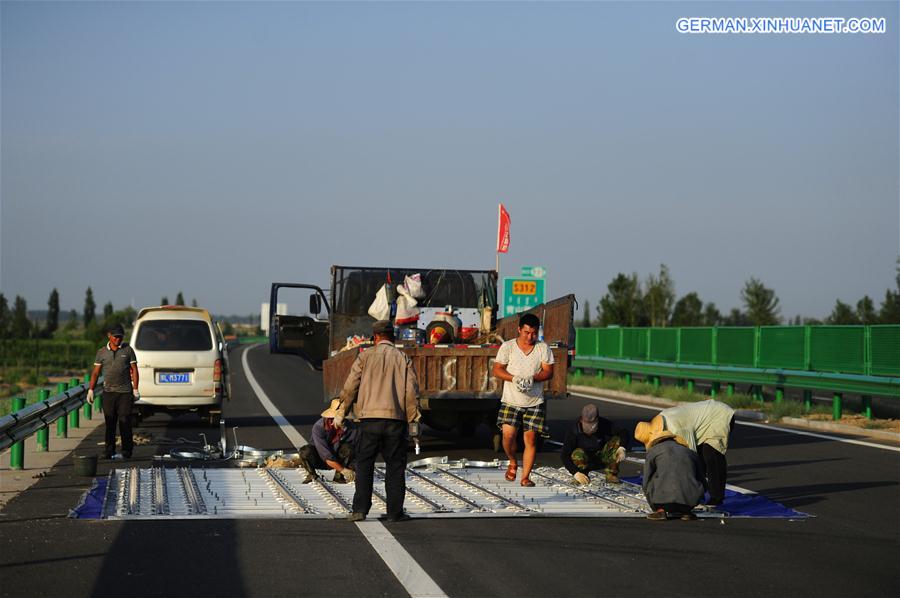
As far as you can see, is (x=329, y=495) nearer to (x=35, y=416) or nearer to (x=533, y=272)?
(x=35, y=416)

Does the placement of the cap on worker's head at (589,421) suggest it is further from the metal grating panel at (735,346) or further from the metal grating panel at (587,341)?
the metal grating panel at (587,341)

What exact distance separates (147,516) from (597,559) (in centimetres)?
389

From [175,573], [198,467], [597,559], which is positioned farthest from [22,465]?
[597,559]

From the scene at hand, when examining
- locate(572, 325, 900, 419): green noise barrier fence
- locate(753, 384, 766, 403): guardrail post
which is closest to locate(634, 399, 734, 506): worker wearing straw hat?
locate(572, 325, 900, 419): green noise barrier fence

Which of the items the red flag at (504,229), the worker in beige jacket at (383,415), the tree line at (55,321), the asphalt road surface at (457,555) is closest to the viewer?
the asphalt road surface at (457,555)

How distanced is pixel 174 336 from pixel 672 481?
12287 millimetres

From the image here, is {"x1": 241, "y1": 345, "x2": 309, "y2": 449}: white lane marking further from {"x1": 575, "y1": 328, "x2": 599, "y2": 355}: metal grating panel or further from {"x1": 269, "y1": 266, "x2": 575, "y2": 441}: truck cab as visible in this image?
{"x1": 575, "y1": 328, "x2": 599, "y2": 355}: metal grating panel

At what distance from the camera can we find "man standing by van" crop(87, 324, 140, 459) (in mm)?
15680

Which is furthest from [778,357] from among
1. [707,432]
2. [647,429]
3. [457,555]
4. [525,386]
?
[457,555]

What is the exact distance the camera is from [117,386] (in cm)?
1580

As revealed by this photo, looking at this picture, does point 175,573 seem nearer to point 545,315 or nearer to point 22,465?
point 22,465

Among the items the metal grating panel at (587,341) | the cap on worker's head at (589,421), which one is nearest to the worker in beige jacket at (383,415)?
the cap on worker's head at (589,421)

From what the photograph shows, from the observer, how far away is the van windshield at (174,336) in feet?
67.4

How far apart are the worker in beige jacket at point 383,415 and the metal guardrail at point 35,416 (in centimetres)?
331
